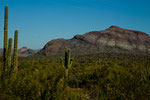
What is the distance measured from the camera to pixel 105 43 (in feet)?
372

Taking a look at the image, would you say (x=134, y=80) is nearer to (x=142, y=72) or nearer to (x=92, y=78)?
(x=142, y=72)

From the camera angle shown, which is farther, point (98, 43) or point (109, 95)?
point (98, 43)

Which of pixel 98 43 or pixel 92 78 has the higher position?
pixel 98 43

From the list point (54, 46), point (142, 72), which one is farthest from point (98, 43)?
point (142, 72)

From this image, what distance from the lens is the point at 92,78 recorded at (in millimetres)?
14805

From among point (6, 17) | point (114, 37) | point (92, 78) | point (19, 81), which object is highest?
Answer: point (114, 37)

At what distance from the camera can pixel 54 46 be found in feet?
374

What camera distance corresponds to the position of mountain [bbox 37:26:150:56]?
4055 inches

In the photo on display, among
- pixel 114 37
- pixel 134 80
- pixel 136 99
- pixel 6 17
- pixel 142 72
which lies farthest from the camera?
pixel 114 37

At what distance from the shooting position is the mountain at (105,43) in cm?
10300

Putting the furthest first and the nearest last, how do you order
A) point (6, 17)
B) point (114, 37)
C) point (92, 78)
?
point (114, 37)
point (92, 78)
point (6, 17)

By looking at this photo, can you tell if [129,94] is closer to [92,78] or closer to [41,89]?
[41,89]

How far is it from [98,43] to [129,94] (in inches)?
4208

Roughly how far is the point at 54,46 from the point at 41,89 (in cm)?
10860
